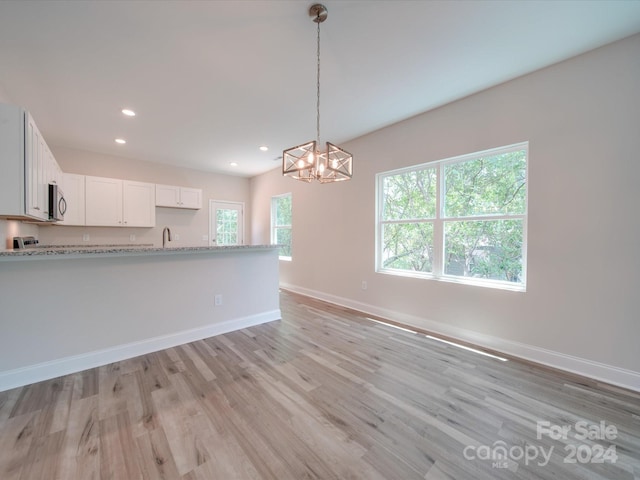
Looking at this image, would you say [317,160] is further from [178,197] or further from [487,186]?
[178,197]

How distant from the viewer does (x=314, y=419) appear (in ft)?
Answer: 5.50

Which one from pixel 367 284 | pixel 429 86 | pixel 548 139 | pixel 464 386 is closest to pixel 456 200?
pixel 548 139

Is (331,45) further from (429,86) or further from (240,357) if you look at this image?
(240,357)

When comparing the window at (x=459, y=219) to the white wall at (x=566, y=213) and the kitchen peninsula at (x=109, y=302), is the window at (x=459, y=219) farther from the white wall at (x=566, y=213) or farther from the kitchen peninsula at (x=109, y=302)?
the kitchen peninsula at (x=109, y=302)

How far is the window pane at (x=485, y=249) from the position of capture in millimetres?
2658

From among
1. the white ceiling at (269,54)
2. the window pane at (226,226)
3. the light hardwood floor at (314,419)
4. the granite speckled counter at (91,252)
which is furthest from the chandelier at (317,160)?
the window pane at (226,226)

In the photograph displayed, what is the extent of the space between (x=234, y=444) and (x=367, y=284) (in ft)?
9.14

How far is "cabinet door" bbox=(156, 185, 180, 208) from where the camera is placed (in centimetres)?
502

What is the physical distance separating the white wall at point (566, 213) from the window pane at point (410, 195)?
236 mm

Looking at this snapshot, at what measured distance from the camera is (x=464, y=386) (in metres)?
2.05

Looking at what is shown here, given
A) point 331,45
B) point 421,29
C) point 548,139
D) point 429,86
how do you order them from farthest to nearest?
point 429,86
point 548,139
point 331,45
point 421,29

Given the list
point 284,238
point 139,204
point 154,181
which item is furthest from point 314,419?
point 154,181

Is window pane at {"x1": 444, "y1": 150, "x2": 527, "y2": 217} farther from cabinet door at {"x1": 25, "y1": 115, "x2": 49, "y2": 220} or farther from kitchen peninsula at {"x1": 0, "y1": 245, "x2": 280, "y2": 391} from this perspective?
cabinet door at {"x1": 25, "y1": 115, "x2": 49, "y2": 220}

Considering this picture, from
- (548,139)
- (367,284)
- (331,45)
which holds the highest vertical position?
(331,45)
